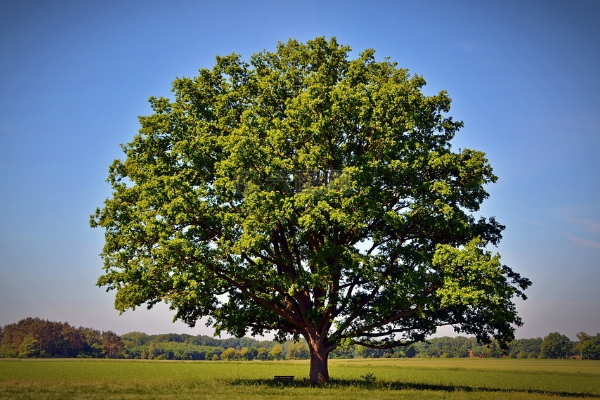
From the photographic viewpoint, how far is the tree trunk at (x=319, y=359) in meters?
31.2

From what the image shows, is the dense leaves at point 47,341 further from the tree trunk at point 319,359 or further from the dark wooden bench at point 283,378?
the tree trunk at point 319,359

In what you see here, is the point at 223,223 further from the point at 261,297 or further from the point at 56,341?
the point at 56,341

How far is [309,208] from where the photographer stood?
1064 inches

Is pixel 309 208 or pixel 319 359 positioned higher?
pixel 309 208

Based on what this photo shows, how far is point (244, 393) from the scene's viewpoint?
80.9ft

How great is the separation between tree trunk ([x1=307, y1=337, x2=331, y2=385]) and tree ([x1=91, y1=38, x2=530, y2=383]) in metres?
0.11

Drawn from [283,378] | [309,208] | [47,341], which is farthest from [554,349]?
[309,208]

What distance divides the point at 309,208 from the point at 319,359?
10.6m

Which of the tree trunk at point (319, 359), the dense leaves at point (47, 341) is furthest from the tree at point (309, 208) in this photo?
the dense leaves at point (47, 341)

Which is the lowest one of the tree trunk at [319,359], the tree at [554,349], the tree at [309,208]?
the tree at [554,349]

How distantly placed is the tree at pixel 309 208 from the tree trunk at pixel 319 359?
0.11 meters

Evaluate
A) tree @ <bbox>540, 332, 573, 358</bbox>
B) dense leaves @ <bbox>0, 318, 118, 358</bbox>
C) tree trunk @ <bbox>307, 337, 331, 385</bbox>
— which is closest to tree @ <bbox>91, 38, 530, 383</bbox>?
tree trunk @ <bbox>307, 337, 331, 385</bbox>

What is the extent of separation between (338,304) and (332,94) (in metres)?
13.5

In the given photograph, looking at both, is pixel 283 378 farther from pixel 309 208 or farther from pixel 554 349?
pixel 554 349
